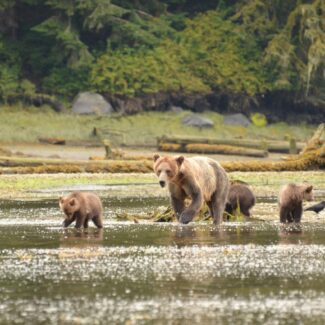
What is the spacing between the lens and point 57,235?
18.4 metres

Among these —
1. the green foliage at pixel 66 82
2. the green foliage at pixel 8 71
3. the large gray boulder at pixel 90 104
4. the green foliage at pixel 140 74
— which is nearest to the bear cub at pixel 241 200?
the large gray boulder at pixel 90 104

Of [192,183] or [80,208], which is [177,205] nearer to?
[192,183]

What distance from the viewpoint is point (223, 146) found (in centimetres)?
4322

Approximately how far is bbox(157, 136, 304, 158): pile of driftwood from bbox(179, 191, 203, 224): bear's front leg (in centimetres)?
2353

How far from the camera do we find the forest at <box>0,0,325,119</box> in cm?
4759

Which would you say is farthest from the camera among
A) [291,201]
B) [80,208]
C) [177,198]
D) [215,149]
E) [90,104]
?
[90,104]

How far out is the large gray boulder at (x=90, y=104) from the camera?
46812 millimetres

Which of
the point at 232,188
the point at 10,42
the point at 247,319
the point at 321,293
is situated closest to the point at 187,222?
the point at 232,188

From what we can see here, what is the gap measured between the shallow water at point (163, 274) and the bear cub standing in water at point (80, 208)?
0.80ft

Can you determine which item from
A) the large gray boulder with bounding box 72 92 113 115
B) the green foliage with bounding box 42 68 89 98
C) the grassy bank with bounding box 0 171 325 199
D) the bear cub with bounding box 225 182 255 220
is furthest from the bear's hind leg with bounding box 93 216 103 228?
the green foliage with bounding box 42 68 89 98

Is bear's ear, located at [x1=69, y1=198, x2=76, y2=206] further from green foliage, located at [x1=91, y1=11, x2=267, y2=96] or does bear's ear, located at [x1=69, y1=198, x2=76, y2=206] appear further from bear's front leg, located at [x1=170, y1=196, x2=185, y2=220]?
green foliage, located at [x1=91, y1=11, x2=267, y2=96]

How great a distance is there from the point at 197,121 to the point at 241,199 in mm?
25950

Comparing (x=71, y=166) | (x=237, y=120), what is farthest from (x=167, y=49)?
(x=71, y=166)

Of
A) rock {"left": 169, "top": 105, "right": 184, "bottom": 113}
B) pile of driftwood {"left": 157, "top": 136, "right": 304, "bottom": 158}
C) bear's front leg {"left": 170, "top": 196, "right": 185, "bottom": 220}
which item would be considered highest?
bear's front leg {"left": 170, "top": 196, "right": 185, "bottom": 220}
